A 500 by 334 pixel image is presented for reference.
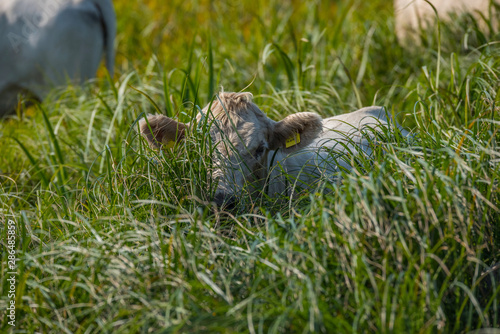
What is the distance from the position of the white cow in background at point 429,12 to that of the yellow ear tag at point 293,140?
334 centimetres

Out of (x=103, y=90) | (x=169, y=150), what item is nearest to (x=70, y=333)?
(x=169, y=150)

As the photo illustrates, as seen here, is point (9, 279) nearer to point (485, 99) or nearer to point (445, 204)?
point (445, 204)

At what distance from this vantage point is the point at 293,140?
3.38 metres

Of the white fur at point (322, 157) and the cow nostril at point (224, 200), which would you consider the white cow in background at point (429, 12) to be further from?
the cow nostril at point (224, 200)

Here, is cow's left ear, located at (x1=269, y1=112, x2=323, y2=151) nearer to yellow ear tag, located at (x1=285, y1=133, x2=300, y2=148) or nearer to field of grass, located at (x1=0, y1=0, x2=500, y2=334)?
yellow ear tag, located at (x1=285, y1=133, x2=300, y2=148)

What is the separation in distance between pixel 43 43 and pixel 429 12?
449 cm

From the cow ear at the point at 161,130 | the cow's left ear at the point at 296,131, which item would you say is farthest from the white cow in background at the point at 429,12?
the cow ear at the point at 161,130

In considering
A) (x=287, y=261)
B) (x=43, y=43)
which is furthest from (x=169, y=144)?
(x=43, y=43)

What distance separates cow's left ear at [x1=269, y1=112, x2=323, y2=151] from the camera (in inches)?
133

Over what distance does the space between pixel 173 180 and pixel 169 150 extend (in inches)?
10.4

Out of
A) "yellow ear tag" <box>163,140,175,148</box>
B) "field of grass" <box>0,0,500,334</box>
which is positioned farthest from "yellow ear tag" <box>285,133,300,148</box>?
"yellow ear tag" <box>163,140,175,148</box>

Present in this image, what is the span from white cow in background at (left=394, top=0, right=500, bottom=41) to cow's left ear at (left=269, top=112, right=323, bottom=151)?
326cm

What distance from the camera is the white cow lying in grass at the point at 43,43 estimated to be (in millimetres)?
6070

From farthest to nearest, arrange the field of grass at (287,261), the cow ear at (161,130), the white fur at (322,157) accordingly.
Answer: the cow ear at (161,130), the white fur at (322,157), the field of grass at (287,261)
